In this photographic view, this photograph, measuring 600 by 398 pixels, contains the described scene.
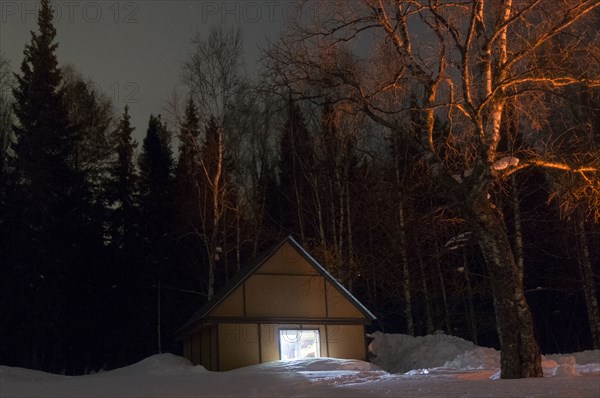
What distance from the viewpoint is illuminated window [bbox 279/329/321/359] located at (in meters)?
23.7

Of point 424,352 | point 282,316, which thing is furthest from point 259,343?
point 424,352

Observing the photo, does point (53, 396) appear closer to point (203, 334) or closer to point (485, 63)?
point (485, 63)

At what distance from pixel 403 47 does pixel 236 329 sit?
44.1 ft

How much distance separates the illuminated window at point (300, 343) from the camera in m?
23.7

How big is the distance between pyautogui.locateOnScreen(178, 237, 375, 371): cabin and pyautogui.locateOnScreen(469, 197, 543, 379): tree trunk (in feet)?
40.8

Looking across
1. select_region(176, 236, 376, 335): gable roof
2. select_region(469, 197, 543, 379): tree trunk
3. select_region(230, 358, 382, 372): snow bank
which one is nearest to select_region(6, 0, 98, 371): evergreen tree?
select_region(176, 236, 376, 335): gable roof

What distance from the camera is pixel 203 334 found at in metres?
26.0

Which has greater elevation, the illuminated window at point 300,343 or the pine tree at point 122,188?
the pine tree at point 122,188

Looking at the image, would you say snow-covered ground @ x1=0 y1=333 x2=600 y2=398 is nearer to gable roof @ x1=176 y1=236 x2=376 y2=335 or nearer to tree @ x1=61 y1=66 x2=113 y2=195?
gable roof @ x1=176 y1=236 x2=376 y2=335

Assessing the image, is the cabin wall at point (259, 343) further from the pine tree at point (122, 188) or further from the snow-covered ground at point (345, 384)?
the pine tree at point (122, 188)

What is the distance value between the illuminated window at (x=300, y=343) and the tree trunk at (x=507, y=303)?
12864mm

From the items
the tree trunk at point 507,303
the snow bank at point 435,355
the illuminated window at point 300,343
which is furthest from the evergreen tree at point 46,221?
the tree trunk at point 507,303

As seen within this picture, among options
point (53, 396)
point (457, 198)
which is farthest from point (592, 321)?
point (53, 396)

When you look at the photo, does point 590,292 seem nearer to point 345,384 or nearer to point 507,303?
point 507,303
